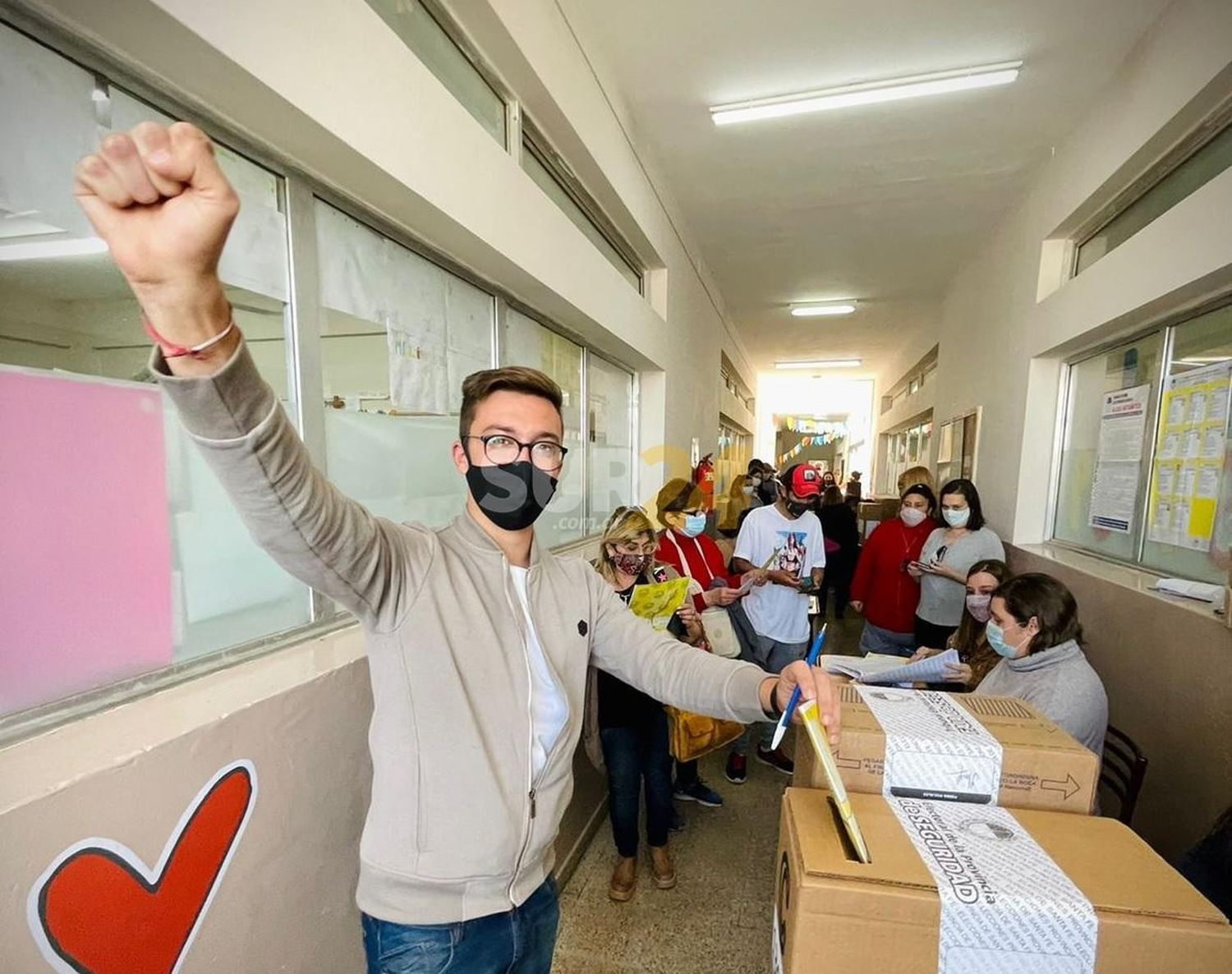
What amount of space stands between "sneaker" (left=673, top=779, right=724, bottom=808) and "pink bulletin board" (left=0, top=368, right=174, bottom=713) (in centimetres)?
225

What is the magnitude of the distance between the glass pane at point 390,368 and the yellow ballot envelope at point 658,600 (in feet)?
2.23

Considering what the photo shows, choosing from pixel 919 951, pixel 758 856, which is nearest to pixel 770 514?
pixel 758 856

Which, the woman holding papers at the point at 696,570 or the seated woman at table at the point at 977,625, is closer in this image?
the seated woman at table at the point at 977,625

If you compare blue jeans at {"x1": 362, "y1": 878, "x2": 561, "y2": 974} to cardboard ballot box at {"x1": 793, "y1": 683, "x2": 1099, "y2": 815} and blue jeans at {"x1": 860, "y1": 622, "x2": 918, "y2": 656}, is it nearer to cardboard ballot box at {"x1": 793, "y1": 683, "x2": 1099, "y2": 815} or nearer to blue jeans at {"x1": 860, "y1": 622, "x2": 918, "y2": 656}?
A: cardboard ballot box at {"x1": 793, "y1": 683, "x2": 1099, "y2": 815}

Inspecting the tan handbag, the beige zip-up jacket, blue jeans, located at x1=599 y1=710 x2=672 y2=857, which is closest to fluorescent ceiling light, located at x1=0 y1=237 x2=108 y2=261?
the beige zip-up jacket

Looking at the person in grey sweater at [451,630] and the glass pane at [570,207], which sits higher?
the glass pane at [570,207]

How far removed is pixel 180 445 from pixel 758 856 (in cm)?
241

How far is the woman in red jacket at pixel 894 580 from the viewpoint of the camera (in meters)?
3.03

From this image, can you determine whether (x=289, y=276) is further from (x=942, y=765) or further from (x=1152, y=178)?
(x=1152, y=178)

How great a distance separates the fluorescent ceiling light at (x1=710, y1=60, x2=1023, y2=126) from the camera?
8.13ft

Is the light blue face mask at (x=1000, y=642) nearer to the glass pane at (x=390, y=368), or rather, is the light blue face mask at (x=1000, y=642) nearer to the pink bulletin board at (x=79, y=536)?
the glass pane at (x=390, y=368)

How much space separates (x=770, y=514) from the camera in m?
2.79

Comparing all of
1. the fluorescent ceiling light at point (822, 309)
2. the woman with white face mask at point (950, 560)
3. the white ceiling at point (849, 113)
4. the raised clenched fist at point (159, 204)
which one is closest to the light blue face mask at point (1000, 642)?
the woman with white face mask at point (950, 560)

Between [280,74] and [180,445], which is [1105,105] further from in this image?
[180,445]
